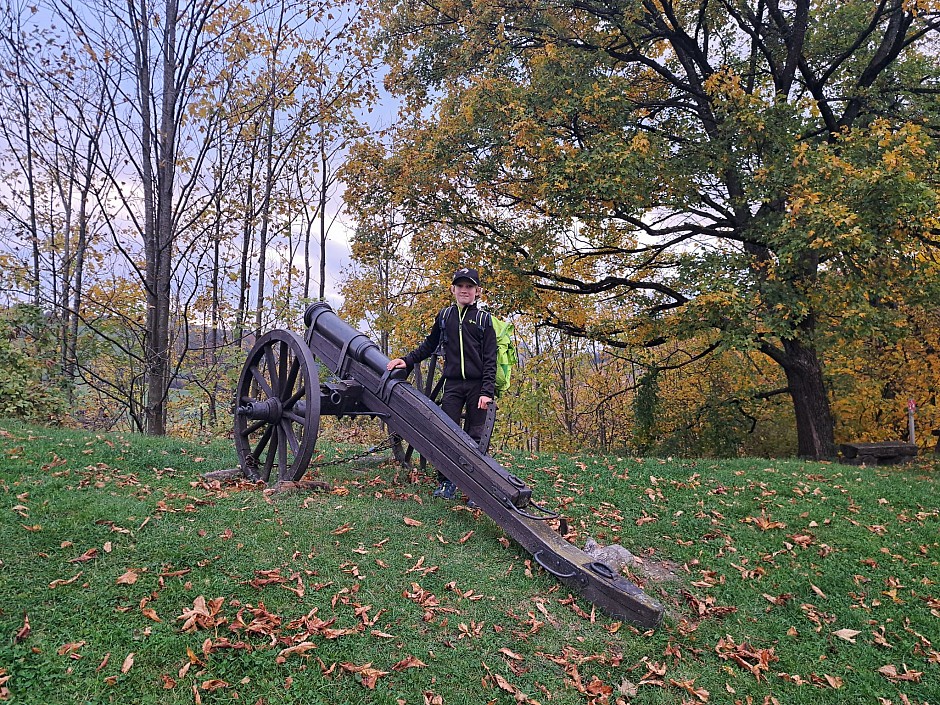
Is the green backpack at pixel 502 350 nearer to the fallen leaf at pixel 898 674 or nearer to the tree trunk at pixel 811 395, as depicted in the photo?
the fallen leaf at pixel 898 674

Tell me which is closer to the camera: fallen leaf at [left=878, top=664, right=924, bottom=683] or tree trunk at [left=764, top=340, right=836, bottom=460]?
fallen leaf at [left=878, top=664, right=924, bottom=683]

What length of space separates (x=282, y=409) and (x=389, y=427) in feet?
3.36

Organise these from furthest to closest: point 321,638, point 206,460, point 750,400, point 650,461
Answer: point 750,400 < point 650,461 < point 206,460 < point 321,638

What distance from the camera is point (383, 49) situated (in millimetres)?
13203

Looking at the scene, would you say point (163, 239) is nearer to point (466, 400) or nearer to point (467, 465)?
point (466, 400)

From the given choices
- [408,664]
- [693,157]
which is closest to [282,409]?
[408,664]

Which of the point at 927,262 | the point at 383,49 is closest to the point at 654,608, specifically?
the point at 927,262

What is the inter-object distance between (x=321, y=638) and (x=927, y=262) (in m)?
9.57

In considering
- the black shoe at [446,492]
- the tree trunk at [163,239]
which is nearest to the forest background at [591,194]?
the tree trunk at [163,239]

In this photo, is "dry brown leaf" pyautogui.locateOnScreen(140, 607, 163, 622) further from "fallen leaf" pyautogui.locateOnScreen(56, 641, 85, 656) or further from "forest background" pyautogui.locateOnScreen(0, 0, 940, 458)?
"forest background" pyautogui.locateOnScreen(0, 0, 940, 458)

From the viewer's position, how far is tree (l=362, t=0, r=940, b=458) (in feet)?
29.1

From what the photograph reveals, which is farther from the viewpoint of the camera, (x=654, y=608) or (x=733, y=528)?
(x=733, y=528)

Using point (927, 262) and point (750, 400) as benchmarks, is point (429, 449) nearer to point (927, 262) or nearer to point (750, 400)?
point (927, 262)

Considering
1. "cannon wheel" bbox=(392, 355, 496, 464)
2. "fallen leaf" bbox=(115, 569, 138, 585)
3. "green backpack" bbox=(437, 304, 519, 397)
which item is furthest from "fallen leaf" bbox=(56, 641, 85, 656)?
"green backpack" bbox=(437, 304, 519, 397)
